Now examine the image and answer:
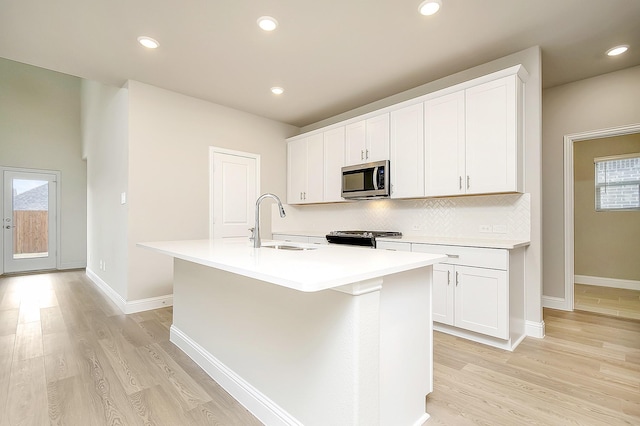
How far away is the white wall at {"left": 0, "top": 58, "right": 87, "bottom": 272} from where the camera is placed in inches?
215

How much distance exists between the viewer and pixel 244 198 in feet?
14.7

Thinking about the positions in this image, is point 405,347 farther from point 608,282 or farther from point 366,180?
point 608,282

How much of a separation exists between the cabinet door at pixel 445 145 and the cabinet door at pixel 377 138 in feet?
1.67

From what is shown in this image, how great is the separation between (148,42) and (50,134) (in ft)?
15.8

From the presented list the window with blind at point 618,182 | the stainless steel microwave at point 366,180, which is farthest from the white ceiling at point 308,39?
the window with blind at point 618,182

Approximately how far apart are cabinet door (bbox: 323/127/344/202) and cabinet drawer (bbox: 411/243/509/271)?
165 centimetres

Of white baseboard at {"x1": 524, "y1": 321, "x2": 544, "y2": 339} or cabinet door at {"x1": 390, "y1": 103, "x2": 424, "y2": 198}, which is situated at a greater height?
cabinet door at {"x1": 390, "y1": 103, "x2": 424, "y2": 198}

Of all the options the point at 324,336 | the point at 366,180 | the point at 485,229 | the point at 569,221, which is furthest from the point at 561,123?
the point at 324,336

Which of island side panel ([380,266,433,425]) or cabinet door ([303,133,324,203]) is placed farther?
cabinet door ([303,133,324,203])

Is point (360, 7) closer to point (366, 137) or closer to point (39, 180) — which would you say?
point (366, 137)

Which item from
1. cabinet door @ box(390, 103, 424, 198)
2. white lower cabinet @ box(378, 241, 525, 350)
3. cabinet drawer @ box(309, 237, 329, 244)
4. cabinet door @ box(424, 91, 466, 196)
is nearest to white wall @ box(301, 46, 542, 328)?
white lower cabinet @ box(378, 241, 525, 350)

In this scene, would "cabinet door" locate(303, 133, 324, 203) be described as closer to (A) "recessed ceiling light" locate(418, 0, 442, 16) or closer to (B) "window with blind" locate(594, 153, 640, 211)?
(A) "recessed ceiling light" locate(418, 0, 442, 16)

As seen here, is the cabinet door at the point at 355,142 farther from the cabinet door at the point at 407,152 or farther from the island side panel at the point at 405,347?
the island side panel at the point at 405,347

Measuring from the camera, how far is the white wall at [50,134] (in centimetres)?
545
